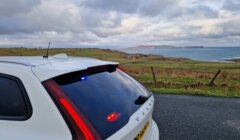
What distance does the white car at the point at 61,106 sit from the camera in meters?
2.34

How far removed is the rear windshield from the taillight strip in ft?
0.24

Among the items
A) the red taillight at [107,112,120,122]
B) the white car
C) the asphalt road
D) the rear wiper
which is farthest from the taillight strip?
the asphalt road

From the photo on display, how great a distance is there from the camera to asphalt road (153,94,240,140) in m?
6.30

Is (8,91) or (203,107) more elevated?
(8,91)

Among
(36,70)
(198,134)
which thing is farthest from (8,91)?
(198,134)

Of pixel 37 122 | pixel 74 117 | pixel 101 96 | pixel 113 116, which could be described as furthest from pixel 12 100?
pixel 113 116

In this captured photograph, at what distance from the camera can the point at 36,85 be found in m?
2.47

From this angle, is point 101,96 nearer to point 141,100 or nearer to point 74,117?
point 74,117

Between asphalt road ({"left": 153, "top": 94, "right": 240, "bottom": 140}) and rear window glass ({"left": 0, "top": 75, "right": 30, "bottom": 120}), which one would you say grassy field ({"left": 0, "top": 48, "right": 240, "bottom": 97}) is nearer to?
asphalt road ({"left": 153, "top": 94, "right": 240, "bottom": 140})

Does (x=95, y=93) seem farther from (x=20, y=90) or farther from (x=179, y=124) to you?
(x=179, y=124)

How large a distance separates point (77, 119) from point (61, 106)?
0.16 meters

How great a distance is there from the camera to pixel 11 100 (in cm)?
260

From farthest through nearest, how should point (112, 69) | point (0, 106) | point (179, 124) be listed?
point (179, 124) < point (112, 69) < point (0, 106)

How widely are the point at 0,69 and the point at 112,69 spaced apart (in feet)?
3.90
